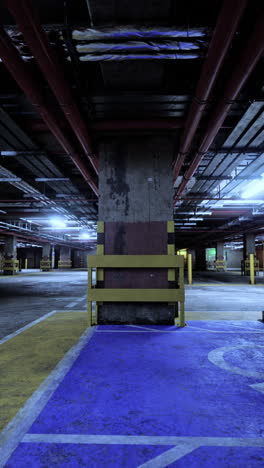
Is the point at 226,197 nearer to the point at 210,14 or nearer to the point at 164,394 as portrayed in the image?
the point at 210,14

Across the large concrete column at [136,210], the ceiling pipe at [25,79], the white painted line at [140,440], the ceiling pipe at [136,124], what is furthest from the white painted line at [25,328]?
the ceiling pipe at [136,124]


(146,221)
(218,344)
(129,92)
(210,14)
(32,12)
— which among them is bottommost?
(218,344)

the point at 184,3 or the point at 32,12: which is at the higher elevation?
the point at 184,3

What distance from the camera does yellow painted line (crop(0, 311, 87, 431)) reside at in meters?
2.17

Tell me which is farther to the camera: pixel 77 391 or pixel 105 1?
pixel 105 1

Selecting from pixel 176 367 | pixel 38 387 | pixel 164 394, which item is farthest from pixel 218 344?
pixel 38 387

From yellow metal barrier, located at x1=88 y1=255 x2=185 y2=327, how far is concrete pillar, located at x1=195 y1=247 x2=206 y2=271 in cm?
3701

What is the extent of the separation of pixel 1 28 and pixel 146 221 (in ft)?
11.5

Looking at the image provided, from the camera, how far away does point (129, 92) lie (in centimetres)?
467

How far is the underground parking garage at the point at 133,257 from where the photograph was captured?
1699 mm

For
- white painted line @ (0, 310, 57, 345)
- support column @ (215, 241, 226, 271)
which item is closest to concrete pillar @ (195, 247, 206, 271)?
support column @ (215, 241, 226, 271)

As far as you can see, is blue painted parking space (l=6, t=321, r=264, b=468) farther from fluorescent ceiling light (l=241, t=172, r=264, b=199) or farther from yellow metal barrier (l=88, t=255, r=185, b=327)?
fluorescent ceiling light (l=241, t=172, r=264, b=199)

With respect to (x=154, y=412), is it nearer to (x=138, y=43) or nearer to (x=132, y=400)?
(x=132, y=400)

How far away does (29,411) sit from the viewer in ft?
6.38
